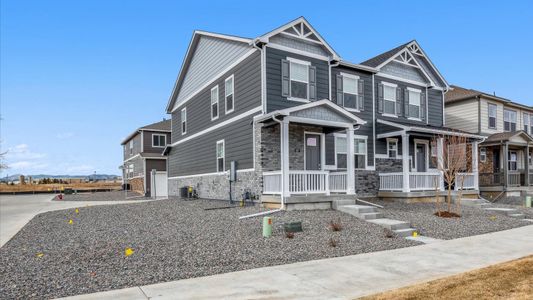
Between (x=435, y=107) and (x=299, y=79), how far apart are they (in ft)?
34.1

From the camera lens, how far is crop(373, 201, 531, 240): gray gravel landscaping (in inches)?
421

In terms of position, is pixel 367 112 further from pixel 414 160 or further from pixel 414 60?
pixel 414 60

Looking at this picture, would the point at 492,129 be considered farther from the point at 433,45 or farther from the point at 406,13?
the point at 406,13

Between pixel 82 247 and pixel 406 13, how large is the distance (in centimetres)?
1563

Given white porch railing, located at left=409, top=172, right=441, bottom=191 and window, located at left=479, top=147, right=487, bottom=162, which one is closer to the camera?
white porch railing, located at left=409, top=172, right=441, bottom=191

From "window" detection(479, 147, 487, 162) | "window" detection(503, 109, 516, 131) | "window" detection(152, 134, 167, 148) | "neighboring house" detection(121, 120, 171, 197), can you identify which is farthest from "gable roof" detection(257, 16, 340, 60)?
"window" detection(152, 134, 167, 148)

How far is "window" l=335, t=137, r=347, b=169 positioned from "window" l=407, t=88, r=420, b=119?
555cm

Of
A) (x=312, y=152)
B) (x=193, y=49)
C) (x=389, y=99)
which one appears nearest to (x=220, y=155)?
(x=312, y=152)

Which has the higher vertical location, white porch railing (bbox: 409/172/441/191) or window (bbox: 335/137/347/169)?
window (bbox: 335/137/347/169)

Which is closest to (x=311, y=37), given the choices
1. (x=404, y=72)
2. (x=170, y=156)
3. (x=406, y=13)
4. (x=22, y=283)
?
(x=406, y=13)

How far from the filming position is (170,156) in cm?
2633

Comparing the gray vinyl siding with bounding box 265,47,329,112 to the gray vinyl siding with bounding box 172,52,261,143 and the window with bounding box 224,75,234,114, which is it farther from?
the window with bounding box 224,75,234,114

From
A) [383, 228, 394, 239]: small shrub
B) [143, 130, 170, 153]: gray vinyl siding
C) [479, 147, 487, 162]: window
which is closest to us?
[383, 228, 394, 239]: small shrub

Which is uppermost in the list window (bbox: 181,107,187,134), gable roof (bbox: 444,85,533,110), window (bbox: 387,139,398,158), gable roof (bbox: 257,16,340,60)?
gable roof (bbox: 257,16,340,60)
